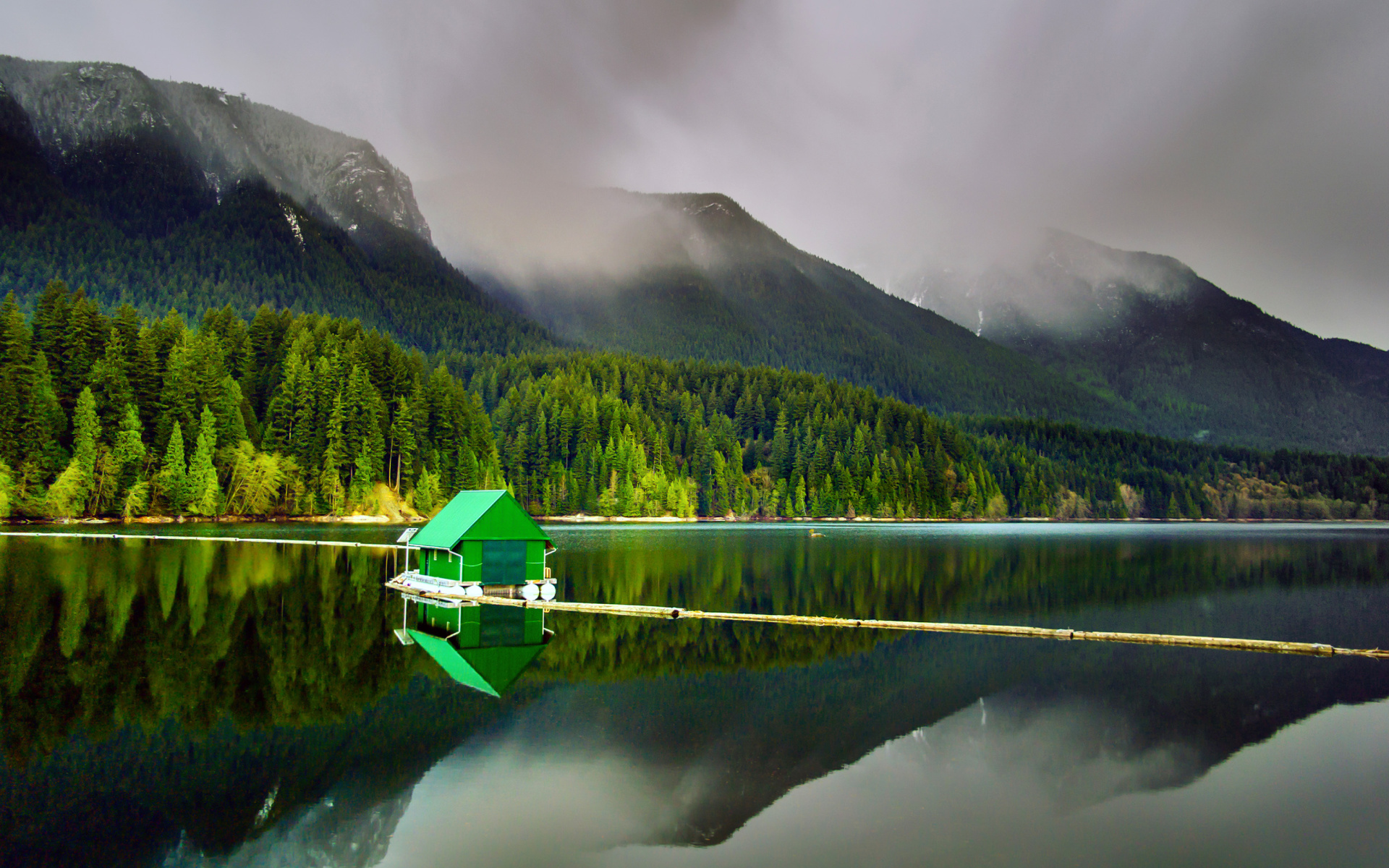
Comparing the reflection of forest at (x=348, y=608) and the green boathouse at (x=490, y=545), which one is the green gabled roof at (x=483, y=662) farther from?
the green boathouse at (x=490, y=545)

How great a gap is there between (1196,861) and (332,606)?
28.5 meters

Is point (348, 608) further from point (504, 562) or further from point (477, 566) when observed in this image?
point (504, 562)

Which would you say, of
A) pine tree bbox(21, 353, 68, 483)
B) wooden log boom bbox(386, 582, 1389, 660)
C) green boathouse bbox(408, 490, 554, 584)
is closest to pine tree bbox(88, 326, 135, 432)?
pine tree bbox(21, 353, 68, 483)

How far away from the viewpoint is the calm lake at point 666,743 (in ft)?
38.9

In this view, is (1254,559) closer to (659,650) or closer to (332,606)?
(659,650)

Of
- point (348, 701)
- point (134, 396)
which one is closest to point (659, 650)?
point (348, 701)

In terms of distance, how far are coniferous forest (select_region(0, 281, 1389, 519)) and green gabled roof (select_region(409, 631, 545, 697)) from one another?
6741 cm

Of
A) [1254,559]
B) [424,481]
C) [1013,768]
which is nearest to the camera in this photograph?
[1013,768]

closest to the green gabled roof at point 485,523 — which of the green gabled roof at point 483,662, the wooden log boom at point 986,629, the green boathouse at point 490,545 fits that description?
the green boathouse at point 490,545

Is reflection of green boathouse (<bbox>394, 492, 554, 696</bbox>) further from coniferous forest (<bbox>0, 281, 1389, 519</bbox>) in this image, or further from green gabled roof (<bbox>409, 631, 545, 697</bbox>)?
coniferous forest (<bbox>0, 281, 1389, 519</bbox>)

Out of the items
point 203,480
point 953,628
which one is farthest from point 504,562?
point 203,480

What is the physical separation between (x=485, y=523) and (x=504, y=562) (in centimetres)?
201

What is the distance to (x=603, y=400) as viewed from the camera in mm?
147250

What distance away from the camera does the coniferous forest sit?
3066 inches
